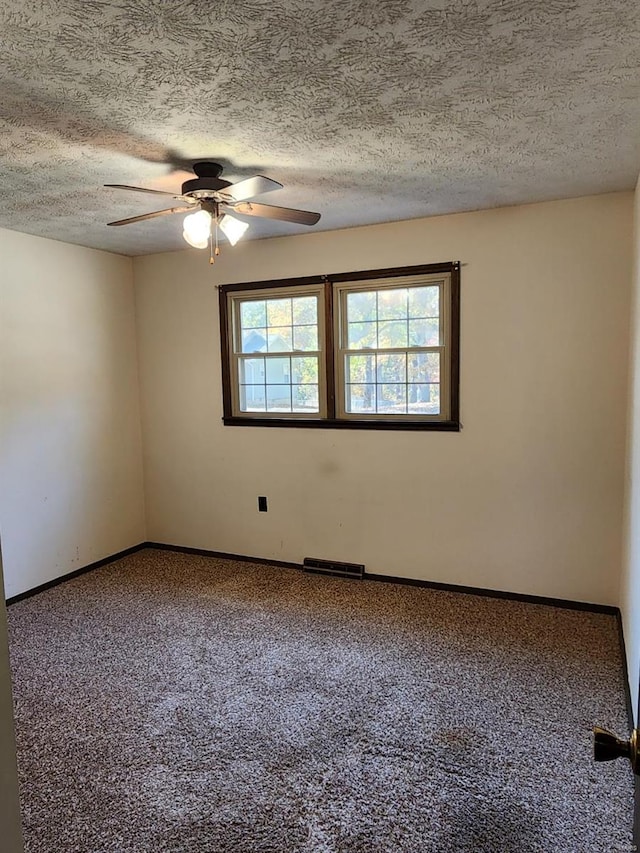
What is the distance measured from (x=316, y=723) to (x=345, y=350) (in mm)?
2532

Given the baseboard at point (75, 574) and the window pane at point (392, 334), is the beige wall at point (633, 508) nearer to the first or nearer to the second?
the window pane at point (392, 334)

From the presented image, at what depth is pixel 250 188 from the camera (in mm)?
2479

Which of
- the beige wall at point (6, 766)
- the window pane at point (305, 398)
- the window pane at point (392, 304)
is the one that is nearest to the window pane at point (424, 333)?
the window pane at point (392, 304)

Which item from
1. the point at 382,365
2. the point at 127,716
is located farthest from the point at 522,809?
the point at 382,365

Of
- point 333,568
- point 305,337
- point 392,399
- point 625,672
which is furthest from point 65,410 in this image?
point 625,672

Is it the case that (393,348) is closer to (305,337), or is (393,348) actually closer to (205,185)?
(305,337)

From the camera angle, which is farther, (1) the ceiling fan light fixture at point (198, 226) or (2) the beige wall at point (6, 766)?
(1) the ceiling fan light fixture at point (198, 226)

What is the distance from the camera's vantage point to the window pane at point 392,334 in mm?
3996

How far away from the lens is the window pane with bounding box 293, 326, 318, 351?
14.0 ft

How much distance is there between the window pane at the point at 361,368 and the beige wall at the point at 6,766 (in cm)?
342

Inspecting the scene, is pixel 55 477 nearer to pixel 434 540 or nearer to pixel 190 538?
pixel 190 538

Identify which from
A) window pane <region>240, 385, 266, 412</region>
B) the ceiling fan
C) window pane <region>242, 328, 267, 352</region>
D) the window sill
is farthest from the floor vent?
the ceiling fan

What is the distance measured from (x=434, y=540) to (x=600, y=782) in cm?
195

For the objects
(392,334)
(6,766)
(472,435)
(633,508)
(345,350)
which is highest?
(392,334)
